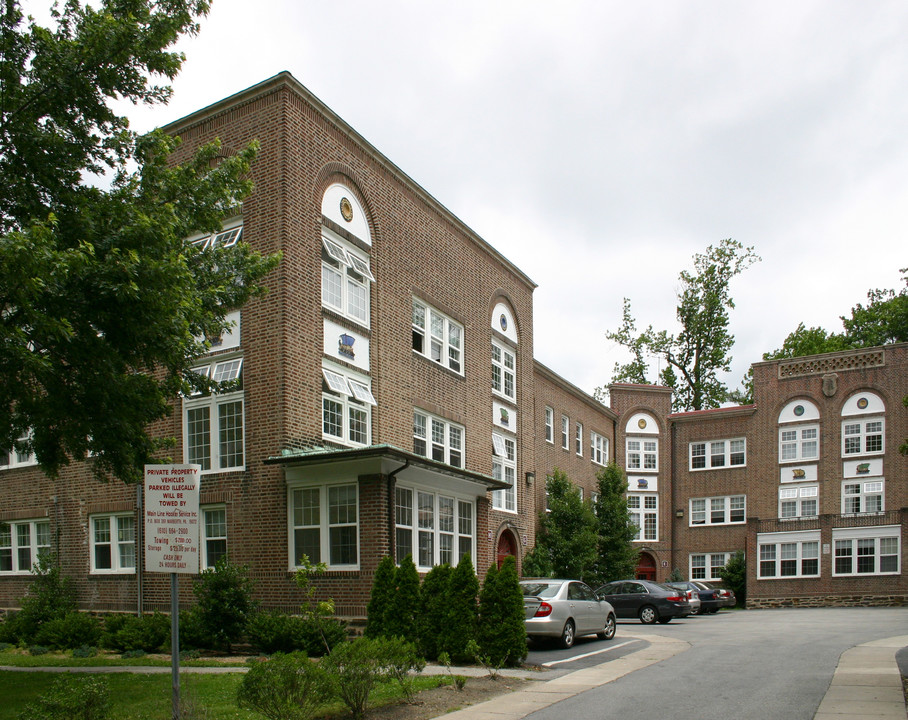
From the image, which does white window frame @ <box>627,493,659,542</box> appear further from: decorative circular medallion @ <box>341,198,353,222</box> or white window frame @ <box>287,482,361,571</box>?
white window frame @ <box>287,482,361,571</box>

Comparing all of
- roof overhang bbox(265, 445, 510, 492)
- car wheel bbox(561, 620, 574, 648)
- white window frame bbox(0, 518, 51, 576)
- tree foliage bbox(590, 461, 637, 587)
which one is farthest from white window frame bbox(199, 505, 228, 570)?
tree foliage bbox(590, 461, 637, 587)

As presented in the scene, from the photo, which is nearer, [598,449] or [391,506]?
[391,506]

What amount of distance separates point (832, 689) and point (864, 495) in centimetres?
3222

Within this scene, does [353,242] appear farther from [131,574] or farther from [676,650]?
[676,650]

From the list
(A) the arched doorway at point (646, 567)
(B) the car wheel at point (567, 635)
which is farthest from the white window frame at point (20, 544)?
(A) the arched doorway at point (646, 567)

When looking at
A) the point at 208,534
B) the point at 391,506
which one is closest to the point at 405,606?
the point at 391,506

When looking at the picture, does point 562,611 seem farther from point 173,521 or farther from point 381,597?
point 173,521

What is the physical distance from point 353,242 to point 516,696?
1255cm

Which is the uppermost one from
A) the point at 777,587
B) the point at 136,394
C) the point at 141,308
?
the point at 141,308

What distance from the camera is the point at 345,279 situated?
21.6m

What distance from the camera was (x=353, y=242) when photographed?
72.4 ft

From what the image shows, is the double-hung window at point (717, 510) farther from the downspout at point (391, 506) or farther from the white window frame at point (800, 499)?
the downspout at point (391, 506)

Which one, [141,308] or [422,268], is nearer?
[141,308]

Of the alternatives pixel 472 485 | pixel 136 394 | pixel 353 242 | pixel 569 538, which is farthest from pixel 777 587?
pixel 136 394
